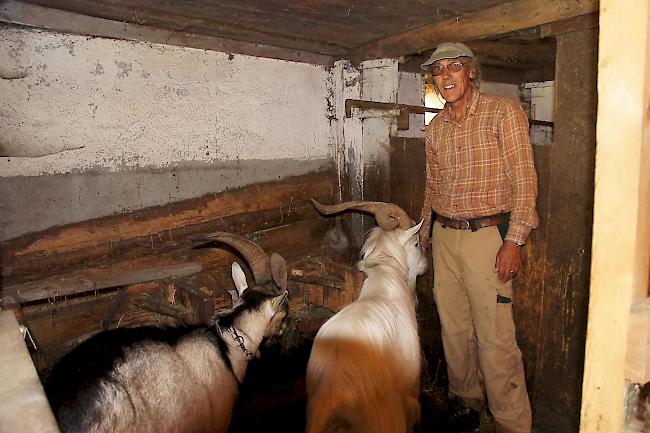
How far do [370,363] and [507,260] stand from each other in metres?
1.20

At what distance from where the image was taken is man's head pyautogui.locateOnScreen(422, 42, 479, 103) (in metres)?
3.08

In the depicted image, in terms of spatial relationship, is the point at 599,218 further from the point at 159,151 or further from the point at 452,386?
the point at 159,151

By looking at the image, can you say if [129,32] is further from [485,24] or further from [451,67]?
[485,24]

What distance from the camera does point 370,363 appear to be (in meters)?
2.62

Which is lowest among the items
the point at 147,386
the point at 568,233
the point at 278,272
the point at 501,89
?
the point at 147,386

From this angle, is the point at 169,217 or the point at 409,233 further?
the point at 169,217

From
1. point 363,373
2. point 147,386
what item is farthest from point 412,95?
point 147,386

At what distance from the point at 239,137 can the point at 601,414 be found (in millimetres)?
3982

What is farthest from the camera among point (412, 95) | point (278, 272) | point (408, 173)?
point (412, 95)

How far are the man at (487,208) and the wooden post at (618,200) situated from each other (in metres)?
2.15

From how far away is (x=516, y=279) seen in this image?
347cm

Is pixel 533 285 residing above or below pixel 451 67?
below

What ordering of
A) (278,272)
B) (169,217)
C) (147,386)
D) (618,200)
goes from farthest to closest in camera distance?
(169,217)
(278,272)
(147,386)
(618,200)

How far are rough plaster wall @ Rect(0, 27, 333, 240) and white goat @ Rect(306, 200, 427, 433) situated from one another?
190cm
